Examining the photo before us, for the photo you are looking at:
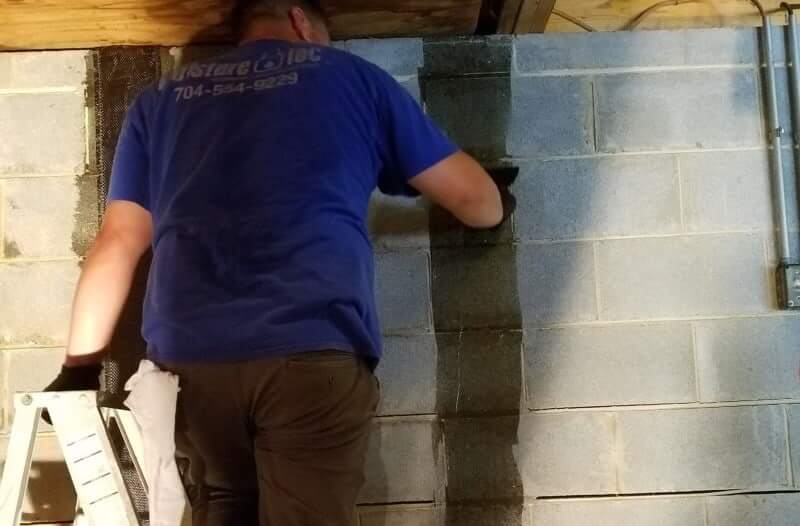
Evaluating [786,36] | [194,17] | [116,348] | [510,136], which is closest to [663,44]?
[786,36]

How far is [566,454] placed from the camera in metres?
1.70

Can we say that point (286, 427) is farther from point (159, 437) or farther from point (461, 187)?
point (461, 187)

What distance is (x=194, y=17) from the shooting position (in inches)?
62.7

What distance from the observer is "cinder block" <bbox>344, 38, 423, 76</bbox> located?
172 centimetres

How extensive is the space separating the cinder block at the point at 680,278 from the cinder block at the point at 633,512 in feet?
1.41

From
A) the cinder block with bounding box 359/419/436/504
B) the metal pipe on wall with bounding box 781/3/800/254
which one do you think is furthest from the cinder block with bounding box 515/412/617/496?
the metal pipe on wall with bounding box 781/3/800/254

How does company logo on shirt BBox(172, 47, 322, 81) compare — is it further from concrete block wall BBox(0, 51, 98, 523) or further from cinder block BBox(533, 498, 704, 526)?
cinder block BBox(533, 498, 704, 526)

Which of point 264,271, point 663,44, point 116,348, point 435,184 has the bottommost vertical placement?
point 116,348

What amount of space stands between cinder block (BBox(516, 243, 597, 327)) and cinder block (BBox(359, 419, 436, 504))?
362 millimetres

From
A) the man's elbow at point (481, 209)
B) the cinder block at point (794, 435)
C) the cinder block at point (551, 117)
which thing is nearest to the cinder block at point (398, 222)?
the man's elbow at point (481, 209)

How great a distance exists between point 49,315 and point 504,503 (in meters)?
1.14

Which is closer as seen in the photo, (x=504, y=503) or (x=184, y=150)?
(x=184, y=150)

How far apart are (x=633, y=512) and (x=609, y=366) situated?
34cm

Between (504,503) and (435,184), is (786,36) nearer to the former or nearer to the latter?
(435,184)
